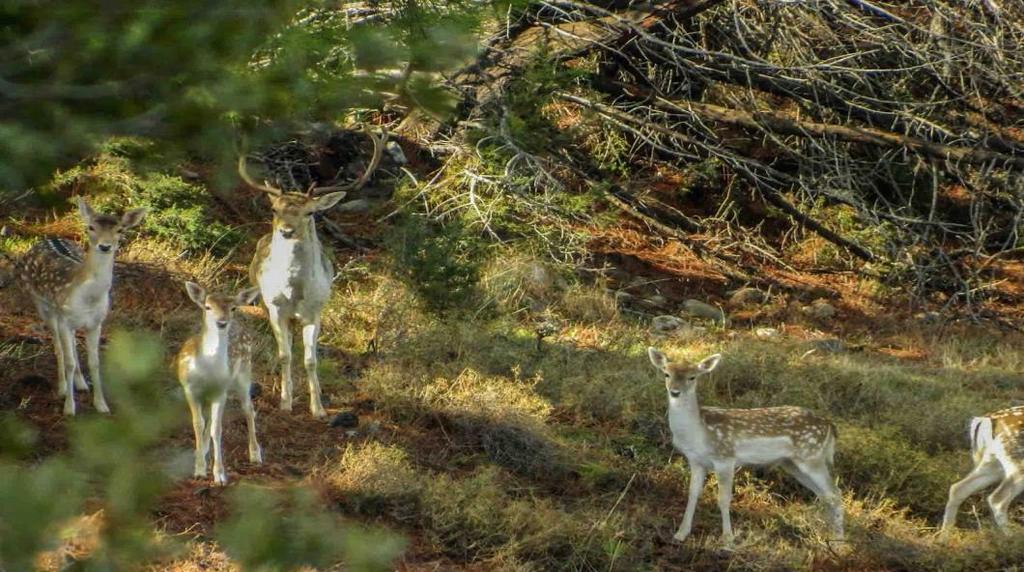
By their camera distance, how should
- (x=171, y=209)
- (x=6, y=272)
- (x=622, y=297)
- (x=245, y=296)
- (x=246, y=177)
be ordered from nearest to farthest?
1. (x=246, y=177)
2. (x=245, y=296)
3. (x=6, y=272)
4. (x=171, y=209)
5. (x=622, y=297)

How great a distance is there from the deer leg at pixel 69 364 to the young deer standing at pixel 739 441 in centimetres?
→ 396

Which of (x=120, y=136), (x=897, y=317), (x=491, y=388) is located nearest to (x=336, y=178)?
(x=491, y=388)

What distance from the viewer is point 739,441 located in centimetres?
947

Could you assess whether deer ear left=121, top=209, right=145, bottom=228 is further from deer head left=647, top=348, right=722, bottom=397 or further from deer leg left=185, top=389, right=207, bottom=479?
deer head left=647, top=348, right=722, bottom=397

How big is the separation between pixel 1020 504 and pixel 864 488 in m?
1.26

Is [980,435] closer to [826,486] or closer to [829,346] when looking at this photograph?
[826,486]

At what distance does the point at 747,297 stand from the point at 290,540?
12941 mm

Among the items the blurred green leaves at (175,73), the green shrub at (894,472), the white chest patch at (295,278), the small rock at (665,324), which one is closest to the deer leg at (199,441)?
the white chest patch at (295,278)

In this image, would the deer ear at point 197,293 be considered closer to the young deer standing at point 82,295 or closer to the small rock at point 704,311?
the young deer standing at point 82,295

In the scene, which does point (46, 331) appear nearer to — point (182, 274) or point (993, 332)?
point (182, 274)

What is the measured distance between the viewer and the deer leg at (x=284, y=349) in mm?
10648

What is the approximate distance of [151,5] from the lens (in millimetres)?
3107

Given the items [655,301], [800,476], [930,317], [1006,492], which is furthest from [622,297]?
[1006,492]

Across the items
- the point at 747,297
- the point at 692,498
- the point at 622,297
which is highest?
the point at 692,498
